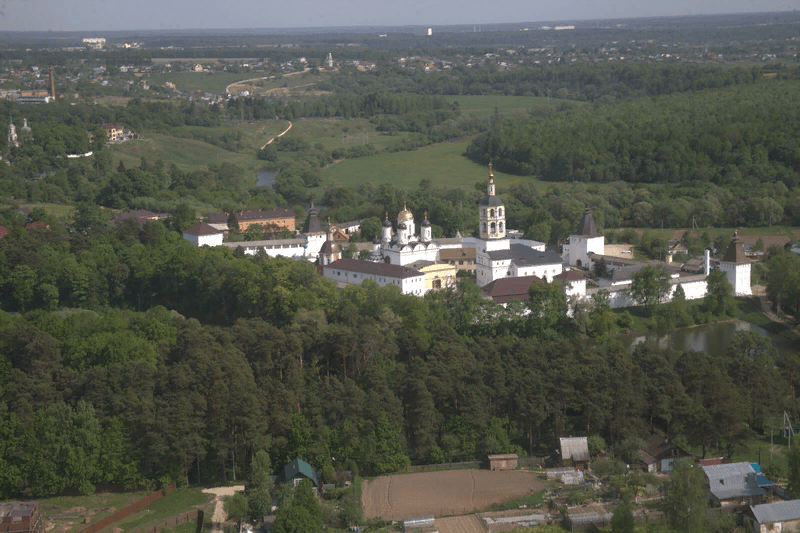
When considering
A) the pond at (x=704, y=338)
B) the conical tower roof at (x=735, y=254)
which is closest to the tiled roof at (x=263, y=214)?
the pond at (x=704, y=338)

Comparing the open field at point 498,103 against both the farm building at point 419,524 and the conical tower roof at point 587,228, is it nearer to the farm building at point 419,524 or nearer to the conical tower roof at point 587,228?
the conical tower roof at point 587,228

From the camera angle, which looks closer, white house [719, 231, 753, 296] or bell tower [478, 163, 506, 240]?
white house [719, 231, 753, 296]

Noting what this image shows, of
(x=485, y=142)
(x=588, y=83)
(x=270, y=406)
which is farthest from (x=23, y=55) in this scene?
(x=270, y=406)

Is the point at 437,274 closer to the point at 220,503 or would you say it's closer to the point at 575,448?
the point at 575,448

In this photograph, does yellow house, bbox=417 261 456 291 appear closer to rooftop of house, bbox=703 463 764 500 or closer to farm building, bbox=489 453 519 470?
farm building, bbox=489 453 519 470

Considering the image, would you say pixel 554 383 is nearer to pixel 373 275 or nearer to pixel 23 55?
pixel 373 275

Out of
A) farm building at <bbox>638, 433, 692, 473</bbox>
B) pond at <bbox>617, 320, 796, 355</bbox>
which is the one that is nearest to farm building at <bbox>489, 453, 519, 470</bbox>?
farm building at <bbox>638, 433, 692, 473</bbox>

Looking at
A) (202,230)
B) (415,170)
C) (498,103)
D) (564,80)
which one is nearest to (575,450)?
(202,230)
